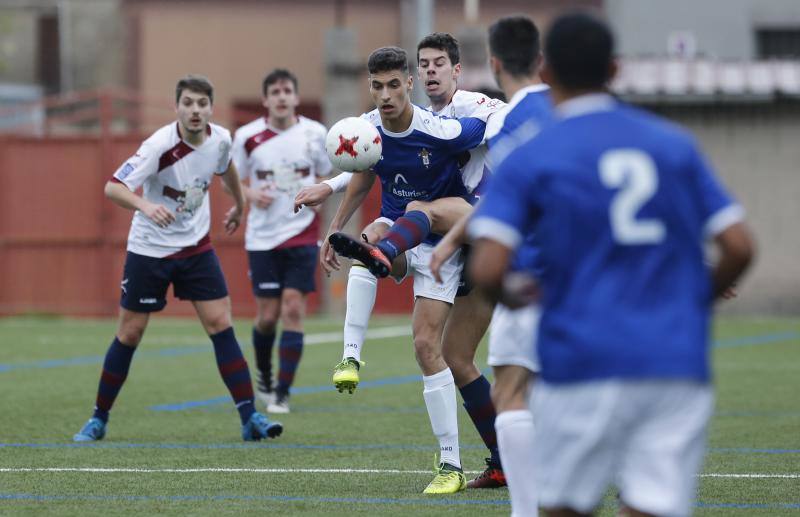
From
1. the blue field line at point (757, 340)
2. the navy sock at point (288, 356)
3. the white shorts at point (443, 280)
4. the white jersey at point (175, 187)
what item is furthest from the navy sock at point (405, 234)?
the blue field line at point (757, 340)

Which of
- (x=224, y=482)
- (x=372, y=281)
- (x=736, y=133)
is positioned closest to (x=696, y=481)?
(x=372, y=281)

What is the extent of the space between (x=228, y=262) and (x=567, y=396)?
16.2 meters

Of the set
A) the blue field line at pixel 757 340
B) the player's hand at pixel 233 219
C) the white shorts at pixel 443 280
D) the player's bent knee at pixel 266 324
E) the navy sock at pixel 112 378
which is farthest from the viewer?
the blue field line at pixel 757 340

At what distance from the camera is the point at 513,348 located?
5.18 metres

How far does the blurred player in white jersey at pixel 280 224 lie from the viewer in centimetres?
1033

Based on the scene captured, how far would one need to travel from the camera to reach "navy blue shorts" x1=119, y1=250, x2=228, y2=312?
27.2 feet

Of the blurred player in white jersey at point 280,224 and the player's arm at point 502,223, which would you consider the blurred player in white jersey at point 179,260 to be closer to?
the blurred player in white jersey at point 280,224

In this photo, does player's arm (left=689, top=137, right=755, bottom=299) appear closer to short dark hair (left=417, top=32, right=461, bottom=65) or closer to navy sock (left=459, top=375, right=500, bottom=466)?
navy sock (left=459, top=375, right=500, bottom=466)

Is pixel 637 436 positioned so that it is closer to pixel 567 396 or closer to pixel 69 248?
pixel 567 396

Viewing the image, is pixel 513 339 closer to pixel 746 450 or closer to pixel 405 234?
pixel 405 234

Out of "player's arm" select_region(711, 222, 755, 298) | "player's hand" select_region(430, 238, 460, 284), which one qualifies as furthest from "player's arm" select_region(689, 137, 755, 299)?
"player's hand" select_region(430, 238, 460, 284)

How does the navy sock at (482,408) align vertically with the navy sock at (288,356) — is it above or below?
above

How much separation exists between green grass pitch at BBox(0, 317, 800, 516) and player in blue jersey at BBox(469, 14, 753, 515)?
239 centimetres

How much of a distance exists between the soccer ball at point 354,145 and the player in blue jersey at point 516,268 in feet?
4.38
